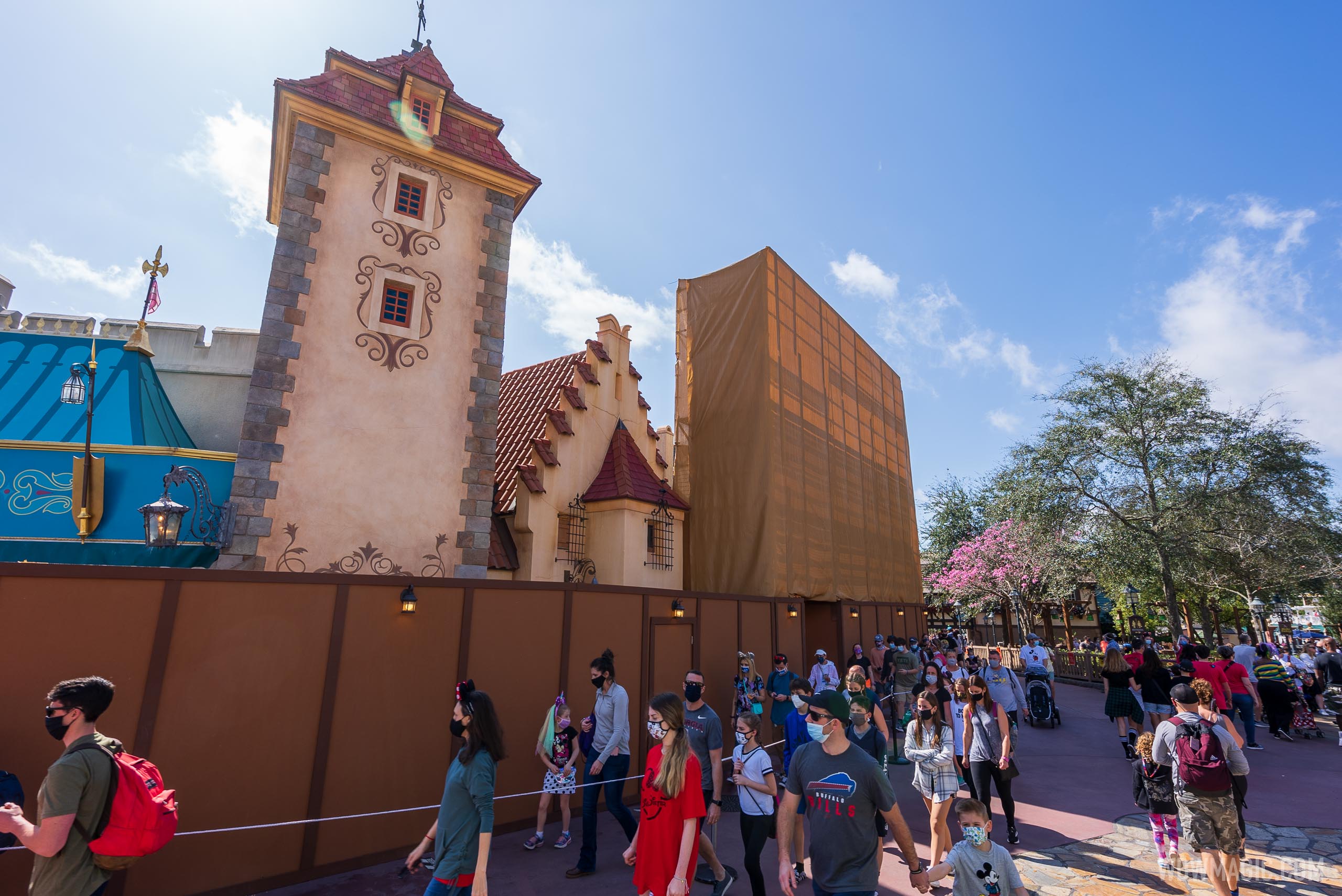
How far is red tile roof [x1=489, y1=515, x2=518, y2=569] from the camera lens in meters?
13.2

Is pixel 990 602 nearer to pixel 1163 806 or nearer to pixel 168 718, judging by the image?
pixel 1163 806

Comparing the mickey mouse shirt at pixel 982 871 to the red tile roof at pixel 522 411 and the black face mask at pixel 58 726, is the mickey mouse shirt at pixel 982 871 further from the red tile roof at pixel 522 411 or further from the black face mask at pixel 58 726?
the red tile roof at pixel 522 411

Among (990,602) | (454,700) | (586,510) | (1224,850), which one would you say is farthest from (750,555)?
(990,602)

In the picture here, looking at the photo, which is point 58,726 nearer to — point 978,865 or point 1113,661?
point 978,865

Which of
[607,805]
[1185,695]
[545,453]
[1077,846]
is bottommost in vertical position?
[1077,846]

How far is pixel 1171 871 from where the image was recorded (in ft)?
20.8

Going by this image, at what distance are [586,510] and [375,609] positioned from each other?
8.49 m

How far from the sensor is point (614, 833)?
771 centimetres

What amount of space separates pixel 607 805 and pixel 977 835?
3735 millimetres

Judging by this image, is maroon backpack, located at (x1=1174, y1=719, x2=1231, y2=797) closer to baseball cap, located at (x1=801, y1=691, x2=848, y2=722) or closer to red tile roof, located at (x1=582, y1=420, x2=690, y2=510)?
baseball cap, located at (x1=801, y1=691, x2=848, y2=722)

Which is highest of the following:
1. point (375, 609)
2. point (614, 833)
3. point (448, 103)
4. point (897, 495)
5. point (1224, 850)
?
point (448, 103)

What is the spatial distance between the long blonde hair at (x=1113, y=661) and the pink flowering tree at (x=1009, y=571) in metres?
15.6

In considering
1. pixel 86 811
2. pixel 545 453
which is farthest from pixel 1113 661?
pixel 86 811

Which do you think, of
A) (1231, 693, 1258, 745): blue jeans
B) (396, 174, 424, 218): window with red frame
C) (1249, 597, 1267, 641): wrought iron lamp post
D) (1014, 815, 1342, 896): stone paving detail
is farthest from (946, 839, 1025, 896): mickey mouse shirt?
(1249, 597, 1267, 641): wrought iron lamp post
